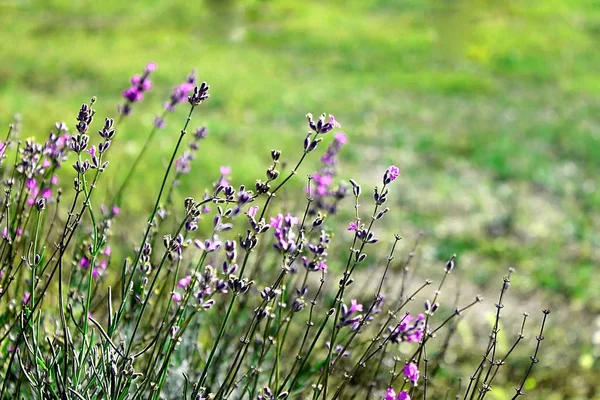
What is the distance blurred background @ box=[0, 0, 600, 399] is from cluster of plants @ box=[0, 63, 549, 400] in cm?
158

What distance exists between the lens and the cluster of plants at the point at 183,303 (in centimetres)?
134

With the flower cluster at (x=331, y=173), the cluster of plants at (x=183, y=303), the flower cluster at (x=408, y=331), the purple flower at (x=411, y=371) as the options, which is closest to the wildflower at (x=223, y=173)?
the cluster of plants at (x=183, y=303)

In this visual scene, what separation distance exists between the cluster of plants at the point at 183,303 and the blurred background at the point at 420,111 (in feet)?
5.17

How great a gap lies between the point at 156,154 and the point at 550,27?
20256 mm

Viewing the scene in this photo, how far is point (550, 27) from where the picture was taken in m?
23.4

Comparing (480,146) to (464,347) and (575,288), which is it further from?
(464,347)

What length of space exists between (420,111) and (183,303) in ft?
35.0

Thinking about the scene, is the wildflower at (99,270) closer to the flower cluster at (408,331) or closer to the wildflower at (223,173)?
the wildflower at (223,173)

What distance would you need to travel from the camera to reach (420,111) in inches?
A: 463

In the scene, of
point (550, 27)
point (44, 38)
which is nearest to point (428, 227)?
point (44, 38)

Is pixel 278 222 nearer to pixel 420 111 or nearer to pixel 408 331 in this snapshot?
pixel 408 331

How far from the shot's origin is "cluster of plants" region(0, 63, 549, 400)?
4.41ft

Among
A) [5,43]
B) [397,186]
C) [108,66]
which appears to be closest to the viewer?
[397,186]

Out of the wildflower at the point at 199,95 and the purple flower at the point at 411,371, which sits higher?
the wildflower at the point at 199,95
